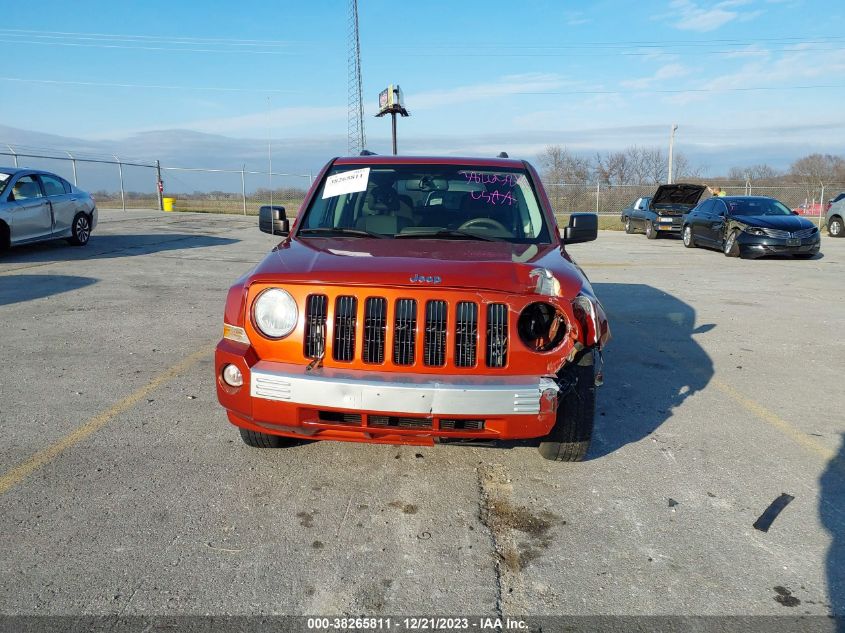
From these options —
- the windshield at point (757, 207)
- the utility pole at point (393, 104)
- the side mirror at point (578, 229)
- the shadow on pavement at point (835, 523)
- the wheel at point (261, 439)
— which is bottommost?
the shadow on pavement at point (835, 523)

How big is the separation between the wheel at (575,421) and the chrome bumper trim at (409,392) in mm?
351

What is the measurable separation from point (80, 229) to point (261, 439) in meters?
11.6

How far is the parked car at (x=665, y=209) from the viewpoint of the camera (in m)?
20.9

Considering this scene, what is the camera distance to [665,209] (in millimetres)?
21234

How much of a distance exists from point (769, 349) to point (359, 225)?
468 cm

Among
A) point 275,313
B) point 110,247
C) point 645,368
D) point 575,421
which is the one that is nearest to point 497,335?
point 575,421

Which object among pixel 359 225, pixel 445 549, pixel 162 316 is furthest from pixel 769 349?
pixel 162 316

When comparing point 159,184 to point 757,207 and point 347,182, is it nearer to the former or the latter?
point 757,207

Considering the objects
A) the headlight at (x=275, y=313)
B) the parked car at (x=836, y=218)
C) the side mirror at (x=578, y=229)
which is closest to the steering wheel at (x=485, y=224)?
the side mirror at (x=578, y=229)

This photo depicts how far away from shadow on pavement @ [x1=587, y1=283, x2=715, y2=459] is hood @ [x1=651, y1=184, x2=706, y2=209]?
1363 centimetres

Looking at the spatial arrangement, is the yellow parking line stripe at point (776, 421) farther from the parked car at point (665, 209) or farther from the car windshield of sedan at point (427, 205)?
the parked car at point (665, 209)

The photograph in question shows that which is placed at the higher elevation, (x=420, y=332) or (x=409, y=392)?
(x=420, y=332)

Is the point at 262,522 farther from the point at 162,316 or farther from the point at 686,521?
the point at 162,316

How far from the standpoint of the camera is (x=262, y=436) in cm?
381
